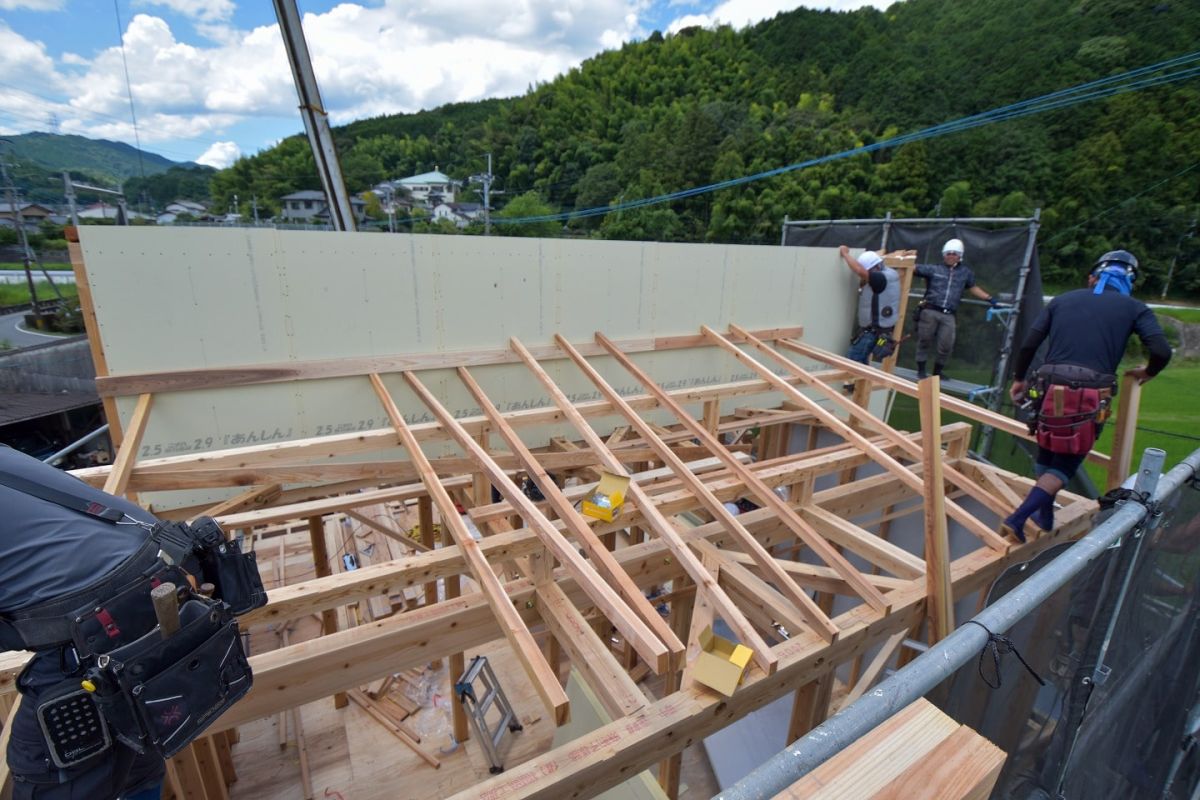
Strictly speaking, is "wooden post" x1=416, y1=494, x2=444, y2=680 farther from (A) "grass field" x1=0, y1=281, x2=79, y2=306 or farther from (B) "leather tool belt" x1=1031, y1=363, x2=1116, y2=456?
(A) "grass field" x1=0, y1=281, x2=79, y2=306

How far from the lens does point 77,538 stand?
1820 mm

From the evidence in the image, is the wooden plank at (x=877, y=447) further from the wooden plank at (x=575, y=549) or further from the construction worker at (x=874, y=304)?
the construction worker at (x=874, y=304)

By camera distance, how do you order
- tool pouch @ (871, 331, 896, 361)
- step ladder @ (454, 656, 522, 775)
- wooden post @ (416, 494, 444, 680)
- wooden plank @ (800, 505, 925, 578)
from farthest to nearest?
tool pouch @ (871, 331, 896, 361) < wooden post @ (416, 494, 444, 680) < step ladder @ (454, 656, 522, 775) < wooden plank @ (800, 505, 925, 578)

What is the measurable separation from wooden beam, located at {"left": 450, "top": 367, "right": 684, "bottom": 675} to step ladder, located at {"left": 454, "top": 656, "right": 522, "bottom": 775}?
104 inches

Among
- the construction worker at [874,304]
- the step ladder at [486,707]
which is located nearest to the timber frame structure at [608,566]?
the step ladder at [486,707]

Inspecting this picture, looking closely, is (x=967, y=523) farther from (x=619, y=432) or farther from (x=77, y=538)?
(x=77, y=538)

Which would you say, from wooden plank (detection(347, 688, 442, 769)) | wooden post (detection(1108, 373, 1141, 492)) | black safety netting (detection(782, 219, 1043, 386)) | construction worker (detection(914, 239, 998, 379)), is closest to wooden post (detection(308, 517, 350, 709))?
wooden plank (detection(347, 688, 442, 769))

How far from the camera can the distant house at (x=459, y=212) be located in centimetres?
5444

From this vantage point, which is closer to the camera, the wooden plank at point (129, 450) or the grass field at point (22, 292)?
the wooden plank at point (129, 450)

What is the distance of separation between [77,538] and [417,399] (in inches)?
108

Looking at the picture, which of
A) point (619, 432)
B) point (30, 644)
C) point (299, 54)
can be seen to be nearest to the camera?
point (30, 644)

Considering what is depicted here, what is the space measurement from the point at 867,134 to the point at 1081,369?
46.7m

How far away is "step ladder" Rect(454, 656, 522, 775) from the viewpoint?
15.1 ft

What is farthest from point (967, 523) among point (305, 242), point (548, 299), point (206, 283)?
point (206, 283)
